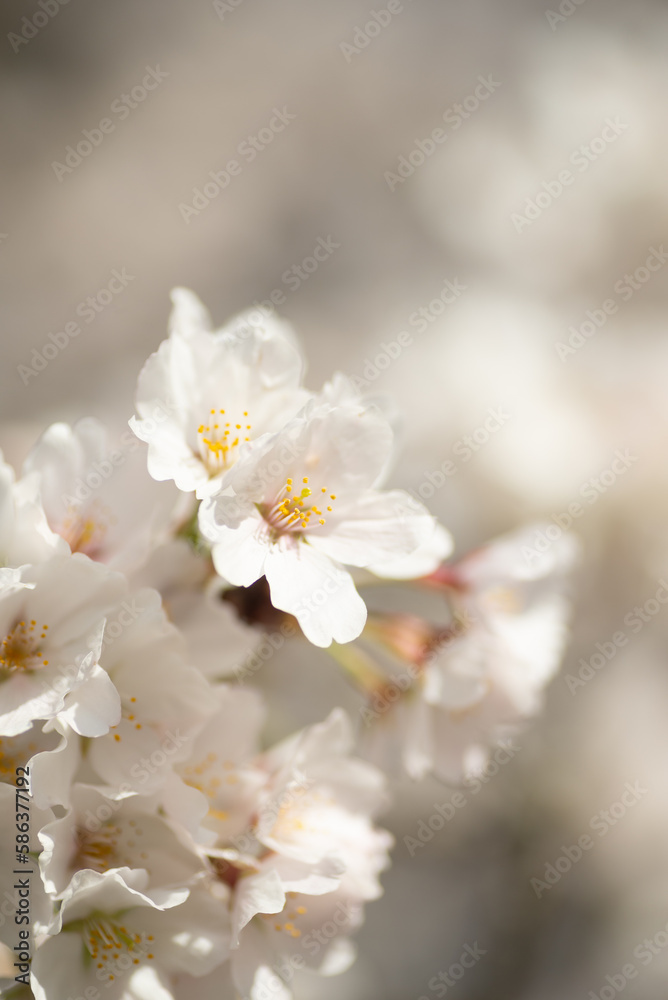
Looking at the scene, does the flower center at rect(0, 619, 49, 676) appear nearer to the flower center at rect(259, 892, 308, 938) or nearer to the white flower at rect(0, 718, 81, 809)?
the white flower at rect(0, 718, 81, 809)

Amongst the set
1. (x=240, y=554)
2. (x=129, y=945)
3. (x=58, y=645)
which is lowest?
(x=129, y=945)

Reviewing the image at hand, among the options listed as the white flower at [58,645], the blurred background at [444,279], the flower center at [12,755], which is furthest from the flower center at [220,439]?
the blurred background at [444,279]

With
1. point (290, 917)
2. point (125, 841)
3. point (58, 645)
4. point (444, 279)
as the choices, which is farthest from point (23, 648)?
point (444, 279)

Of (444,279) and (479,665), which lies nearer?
(479,665)

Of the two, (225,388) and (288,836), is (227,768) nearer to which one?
(288,836)

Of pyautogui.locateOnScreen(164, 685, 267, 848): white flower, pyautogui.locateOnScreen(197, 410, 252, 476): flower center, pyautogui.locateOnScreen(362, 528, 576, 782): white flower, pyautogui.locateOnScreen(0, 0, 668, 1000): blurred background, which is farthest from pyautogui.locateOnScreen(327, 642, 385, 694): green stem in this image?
pyautogui.locateOnScreen(0, 0, 668, 1000): blurred background

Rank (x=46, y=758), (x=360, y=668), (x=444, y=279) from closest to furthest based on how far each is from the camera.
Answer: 1. (x=46, y=758)
2. (x=360, y=668)
3. (x=444, y=279)

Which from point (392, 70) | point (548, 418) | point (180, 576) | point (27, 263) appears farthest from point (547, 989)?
point (392, 70)

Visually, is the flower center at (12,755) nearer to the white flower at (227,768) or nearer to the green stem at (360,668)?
the white flower at (227,768)
